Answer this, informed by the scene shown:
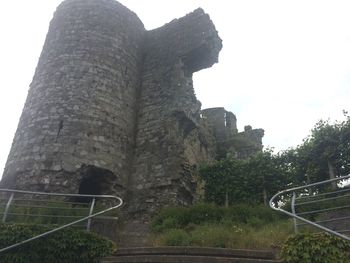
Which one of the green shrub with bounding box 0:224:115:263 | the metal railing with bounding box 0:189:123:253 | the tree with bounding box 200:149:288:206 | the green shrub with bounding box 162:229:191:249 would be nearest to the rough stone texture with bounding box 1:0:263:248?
the tree with bounding box 200:149:288:206

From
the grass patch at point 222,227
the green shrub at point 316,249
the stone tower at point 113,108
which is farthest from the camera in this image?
the stone tower at point 113,108

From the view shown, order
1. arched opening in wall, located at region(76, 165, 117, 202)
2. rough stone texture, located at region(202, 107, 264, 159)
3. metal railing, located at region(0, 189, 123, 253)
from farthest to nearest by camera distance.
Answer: rough stone texture, located at region(202, 107, 264, 159) → arched opening in wall, located at region(76, 165, 117, 202) → metal railing, located at region(0, 189, 123, 253)

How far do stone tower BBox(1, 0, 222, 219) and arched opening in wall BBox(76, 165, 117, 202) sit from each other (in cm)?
3

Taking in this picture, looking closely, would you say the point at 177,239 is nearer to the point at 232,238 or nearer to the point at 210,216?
the point at 232,238

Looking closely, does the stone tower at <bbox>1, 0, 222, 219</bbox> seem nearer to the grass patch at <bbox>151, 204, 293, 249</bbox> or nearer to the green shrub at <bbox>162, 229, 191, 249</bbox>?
the grass patch at <bbox>151, 204, 293, 249</bbox>

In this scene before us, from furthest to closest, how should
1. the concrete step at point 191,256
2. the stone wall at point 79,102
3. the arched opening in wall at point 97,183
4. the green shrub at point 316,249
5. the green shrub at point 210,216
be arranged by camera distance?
the arched opening in wall at point 97,183, the stone wall at point 79,102, the green shrub at point 210,216, the concrete step at point 191,256, the green shrub at point 316,249

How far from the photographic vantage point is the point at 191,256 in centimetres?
688

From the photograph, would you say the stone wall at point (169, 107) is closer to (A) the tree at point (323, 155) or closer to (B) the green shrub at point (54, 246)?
(A) the tree at point (323, 155)

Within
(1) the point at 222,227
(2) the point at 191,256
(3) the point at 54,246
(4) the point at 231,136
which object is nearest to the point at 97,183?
(1) the point at 222,227

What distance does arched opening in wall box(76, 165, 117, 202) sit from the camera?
11961mm

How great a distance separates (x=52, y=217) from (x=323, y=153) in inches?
369

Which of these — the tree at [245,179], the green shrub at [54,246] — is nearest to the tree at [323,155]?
the tree at [245,179]

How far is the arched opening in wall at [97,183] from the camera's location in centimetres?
1196

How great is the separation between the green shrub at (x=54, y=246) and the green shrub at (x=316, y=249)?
3131mm
